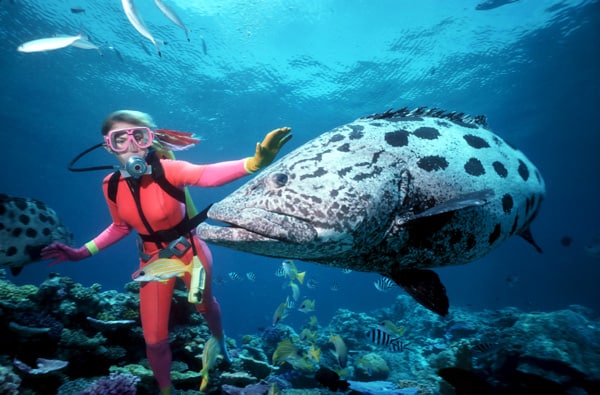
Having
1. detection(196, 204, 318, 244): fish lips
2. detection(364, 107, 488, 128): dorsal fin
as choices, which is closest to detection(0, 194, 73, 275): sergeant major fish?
detection(196, 204, 318, 244): fish lips

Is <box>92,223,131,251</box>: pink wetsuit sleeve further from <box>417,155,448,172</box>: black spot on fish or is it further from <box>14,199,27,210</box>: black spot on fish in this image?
<box>417,155,448,172</box>: black spot on fish

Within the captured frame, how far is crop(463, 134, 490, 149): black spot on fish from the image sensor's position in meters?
2.60

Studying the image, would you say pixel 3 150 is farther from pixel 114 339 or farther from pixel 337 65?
pixel 114 339

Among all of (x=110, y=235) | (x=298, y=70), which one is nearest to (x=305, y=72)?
(x=298, y=70)

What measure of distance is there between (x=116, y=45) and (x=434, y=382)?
25.3 meters

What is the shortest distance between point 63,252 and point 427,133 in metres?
4.93

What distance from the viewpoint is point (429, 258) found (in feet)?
7.77

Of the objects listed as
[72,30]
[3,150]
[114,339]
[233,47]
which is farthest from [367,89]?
[3,150]

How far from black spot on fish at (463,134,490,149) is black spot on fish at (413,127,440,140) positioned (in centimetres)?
32

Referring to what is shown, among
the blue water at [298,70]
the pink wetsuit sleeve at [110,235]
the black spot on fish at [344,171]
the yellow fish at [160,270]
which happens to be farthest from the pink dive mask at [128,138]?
the blue water at [298,70]

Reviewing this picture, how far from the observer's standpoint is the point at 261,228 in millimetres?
1808

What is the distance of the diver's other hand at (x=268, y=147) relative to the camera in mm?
2703

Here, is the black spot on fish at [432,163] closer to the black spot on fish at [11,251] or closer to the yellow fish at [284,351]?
the yellow fish at [284,351]

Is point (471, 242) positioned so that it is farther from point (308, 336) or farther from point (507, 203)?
point (308, 336)
